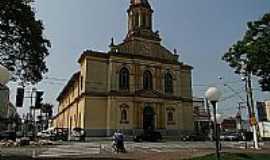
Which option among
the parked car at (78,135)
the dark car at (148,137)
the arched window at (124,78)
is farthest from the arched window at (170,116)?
the parked car at (78,135)

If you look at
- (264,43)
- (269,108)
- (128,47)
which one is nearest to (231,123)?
(269,108)

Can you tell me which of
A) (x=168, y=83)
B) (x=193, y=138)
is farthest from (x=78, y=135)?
(x=168, y=83)

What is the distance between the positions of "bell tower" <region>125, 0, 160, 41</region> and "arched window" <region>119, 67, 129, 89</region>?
631 cm

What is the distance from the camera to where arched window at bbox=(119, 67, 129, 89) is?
50981mm

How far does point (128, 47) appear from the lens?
5331 centimetres

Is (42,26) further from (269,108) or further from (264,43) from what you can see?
(269,108)

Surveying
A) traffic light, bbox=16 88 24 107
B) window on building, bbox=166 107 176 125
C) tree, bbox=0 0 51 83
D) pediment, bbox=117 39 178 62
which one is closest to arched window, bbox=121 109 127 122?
window on building, bbox=166 107 176 125

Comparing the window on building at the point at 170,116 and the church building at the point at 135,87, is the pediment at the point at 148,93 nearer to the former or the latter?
the church building at the point at 135,87

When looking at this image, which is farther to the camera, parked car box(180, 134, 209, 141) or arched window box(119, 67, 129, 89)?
arched window box(119, 67, 129, 89)

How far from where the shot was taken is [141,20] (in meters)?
57.0

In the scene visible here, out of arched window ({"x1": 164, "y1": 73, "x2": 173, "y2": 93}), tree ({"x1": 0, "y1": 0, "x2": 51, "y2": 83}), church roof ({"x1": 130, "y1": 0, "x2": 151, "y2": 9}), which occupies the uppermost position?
church roof ({"x1": 130, "y1": 0, "x2": 151, "y2": 9})

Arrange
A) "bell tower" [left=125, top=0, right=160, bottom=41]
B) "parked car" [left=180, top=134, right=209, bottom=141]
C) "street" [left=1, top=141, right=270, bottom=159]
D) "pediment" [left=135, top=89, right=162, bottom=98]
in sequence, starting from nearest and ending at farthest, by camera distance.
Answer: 1. "street" [left=1, top=141, right=270, bottom=159]
2. "parked car" [left=180, top=134, right=209, bottom=141]
3. "pediment" [left=135, top=89, right=162, bottom=98]
4. "bell tower" [left=125, top=0, right=160, bottom=41]

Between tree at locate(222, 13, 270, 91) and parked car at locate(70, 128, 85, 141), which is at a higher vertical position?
tree at locate(222, 13, 270, 91)

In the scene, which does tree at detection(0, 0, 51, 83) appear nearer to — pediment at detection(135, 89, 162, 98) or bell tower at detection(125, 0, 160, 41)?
pediment at detection(135, 89, 162, 98)
